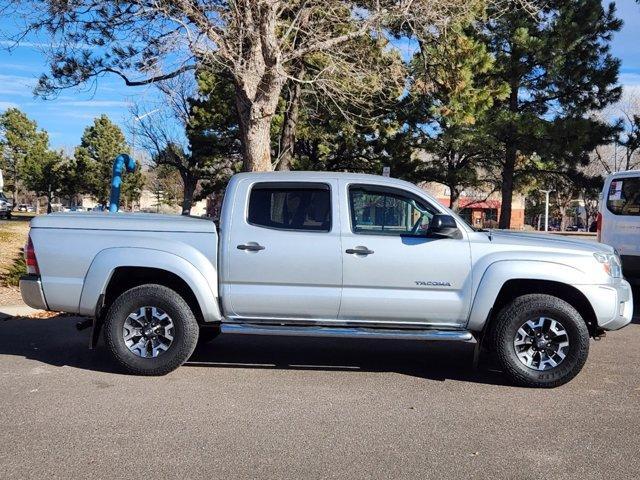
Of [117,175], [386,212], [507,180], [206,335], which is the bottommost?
[206,335]

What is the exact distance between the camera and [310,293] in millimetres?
5688

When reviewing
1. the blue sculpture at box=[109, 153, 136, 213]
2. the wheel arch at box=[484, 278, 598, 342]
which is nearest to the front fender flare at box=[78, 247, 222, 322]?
the wheel arch at box=[484, 278, 598, 342]

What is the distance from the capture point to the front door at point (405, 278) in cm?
562

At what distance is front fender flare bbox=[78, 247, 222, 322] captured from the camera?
18.6ft

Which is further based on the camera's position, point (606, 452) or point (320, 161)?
point (320, 161)

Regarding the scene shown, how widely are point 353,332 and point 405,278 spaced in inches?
26.7

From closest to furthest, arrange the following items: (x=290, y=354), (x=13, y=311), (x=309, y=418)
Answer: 1. (x=309, y=418)
2. (x=290, y=354)
3. (x=13, y=311)

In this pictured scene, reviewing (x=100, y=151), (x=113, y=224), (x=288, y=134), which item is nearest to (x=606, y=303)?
(x=113, y=224)

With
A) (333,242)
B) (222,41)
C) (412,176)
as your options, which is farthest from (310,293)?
(412,176)

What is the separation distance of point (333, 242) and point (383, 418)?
167 cm

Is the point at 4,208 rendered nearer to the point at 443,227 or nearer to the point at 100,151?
the point at 100,151

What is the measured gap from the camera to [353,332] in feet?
18.5

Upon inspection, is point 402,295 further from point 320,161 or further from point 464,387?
point 320,161

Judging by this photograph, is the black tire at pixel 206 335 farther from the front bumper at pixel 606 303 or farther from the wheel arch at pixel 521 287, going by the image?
the front bumper at pixel 606 303
